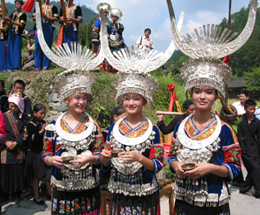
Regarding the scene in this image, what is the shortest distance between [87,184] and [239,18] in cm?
5938

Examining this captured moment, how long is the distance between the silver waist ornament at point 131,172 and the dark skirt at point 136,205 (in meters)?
0.07

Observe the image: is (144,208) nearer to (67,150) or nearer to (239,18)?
(67,150)

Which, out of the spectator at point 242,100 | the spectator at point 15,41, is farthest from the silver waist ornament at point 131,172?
the spectator at point 15,41

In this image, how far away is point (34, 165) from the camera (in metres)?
4.14

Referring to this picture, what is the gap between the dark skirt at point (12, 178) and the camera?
3896 mm

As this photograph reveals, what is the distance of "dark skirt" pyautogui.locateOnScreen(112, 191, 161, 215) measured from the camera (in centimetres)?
221

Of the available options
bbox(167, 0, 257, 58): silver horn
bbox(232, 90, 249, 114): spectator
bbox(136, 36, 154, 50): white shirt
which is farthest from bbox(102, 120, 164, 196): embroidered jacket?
bbox(136, 36, 154, 50): white shirt

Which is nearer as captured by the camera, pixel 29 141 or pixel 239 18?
pixel 29 141

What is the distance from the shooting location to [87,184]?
234 cm

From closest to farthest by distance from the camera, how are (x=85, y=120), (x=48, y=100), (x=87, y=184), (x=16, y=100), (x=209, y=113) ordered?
(x=209, y=113) < (x=87, y=184) < (x=85, y=120) < (x=16, y=100) < (x=48, y=100)

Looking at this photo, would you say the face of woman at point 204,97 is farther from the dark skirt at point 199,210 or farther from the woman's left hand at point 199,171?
the dark skirt at point 199,210

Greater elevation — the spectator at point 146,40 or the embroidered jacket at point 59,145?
the spectator at point 146,40

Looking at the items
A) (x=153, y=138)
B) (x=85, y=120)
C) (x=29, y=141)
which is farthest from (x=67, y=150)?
(x=29, y=141)

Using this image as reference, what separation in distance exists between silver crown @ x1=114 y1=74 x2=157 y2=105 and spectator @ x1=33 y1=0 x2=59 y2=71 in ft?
18.2
